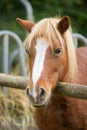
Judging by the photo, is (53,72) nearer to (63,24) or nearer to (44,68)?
(44,68)

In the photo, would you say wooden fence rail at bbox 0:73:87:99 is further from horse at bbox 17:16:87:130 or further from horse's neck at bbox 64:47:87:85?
horse's neck at bbox 64:47:87:85

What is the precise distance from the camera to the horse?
15.3 ft

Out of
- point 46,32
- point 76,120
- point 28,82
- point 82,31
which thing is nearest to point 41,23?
point 46,32

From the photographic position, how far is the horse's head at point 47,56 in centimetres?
460

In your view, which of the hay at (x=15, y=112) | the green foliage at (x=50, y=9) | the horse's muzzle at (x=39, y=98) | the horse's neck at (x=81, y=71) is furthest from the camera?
the green foliage at (x=50, y=9)

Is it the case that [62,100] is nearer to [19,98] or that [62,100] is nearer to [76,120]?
[76,120]

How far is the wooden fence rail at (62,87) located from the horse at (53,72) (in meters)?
0.06

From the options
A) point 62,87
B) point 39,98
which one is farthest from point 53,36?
point 39,98

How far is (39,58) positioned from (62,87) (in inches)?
12.1

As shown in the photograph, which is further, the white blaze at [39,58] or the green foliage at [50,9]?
the green foliage at [50,9]

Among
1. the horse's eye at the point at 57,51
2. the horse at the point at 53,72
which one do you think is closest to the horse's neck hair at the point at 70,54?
the horse at the point at 53,72

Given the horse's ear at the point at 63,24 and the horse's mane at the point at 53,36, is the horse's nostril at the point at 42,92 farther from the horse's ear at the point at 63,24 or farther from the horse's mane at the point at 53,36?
the horse's ear at the point at 63,24

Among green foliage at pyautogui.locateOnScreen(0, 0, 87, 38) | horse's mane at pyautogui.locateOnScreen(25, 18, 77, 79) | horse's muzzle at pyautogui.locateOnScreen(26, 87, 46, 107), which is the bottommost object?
horse's muzzle at pyautogui.locateOnScreen(26, 87, 46, 107)

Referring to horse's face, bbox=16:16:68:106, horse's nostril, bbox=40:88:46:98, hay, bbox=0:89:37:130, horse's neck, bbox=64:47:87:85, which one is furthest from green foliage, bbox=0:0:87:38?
horse's nostril, bbox=40:88:46:98
